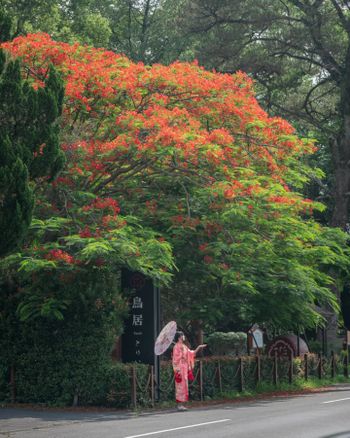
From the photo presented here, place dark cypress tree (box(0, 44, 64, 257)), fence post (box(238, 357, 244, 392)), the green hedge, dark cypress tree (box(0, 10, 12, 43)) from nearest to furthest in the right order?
dark cypress tree (box(0, 44, 64, 257))
dark cypress tree (box(0, 10, 12, 43))
the green hedge
fence post (box(238, 357, 244, 392))

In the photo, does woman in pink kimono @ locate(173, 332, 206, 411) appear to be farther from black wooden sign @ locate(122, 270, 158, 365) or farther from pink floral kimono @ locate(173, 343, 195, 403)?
black wooden sign @ locate(122, 270, 158, 365)

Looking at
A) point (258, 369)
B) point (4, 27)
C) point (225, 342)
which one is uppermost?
point (4, 27)

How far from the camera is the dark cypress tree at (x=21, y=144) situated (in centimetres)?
1733

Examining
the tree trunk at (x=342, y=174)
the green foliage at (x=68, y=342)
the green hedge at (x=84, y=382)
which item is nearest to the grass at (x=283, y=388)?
the green hedge at (x=84, y=382)

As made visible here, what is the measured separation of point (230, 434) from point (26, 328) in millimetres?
8824

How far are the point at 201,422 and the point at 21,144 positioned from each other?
6.59m

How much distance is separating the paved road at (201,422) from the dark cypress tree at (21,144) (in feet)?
12.5

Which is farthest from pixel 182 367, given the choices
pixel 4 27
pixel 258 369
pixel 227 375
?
pixel 4 27

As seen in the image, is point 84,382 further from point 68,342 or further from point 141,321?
point 141,321

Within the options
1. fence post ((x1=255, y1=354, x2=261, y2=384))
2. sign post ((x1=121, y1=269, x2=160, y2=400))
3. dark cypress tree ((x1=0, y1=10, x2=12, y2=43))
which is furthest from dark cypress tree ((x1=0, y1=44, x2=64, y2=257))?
fence post ((x1=255, y1=354, x2=261, y2=384))

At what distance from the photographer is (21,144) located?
18.2 meters

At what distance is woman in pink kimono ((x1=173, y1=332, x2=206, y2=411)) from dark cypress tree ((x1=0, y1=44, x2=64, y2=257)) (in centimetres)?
601

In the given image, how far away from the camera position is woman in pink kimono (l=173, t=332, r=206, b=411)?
22812 millimetres

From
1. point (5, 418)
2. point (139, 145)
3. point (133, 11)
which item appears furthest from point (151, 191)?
point (133, 11)
